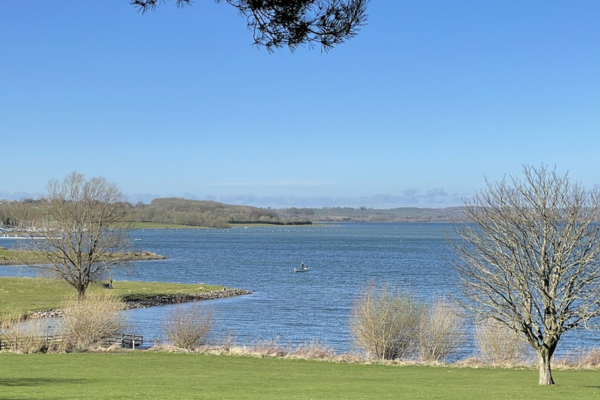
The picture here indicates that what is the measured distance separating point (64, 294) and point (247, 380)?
41.4m

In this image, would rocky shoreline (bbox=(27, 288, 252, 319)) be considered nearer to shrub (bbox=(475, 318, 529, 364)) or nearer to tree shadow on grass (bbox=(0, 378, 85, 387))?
tree shadow on grass (bbox=(0, 378, 85, 387))

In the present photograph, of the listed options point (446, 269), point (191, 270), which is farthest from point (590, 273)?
point (191, 270)

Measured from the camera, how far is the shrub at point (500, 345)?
33812 millimetres

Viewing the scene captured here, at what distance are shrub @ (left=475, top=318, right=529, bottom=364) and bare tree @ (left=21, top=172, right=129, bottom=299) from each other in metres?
31.9

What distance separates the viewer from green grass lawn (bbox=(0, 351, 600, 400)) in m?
20.8

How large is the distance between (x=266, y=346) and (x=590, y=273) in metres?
17.8

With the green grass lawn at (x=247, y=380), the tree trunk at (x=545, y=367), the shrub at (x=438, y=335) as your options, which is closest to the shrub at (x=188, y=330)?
the green grass lawn at (x=247, y=380)

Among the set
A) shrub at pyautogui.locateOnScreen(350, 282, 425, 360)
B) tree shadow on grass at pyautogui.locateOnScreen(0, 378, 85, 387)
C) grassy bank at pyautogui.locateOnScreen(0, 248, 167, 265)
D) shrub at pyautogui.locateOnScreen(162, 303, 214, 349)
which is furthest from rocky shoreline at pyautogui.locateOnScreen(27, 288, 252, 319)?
tree shadow on grass at pyautogui.locateOnScreen(0, 378, 85, 387)

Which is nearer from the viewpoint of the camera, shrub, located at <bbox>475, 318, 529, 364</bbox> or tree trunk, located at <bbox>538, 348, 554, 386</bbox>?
tree trunk, located at <bbox>538, 348, 554, 386</bbox>

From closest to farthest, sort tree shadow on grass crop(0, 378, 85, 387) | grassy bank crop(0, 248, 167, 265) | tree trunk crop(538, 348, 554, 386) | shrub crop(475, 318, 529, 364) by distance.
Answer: tree shadow on grass crop(0, 378, 85, 387) < tree trunk crop(538, 348, 554, 386) < shrub crop(475, 318, 529, 364) < grassy bank crop(0, 248, 167, 265)

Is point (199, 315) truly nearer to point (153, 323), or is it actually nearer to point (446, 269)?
point (153, 323)

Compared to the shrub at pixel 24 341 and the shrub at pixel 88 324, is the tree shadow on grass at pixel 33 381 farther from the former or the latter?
the shrub at pixel 88 324

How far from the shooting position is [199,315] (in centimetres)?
3825

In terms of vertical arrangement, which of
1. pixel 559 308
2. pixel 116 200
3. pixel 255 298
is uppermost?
pixel 116 200
